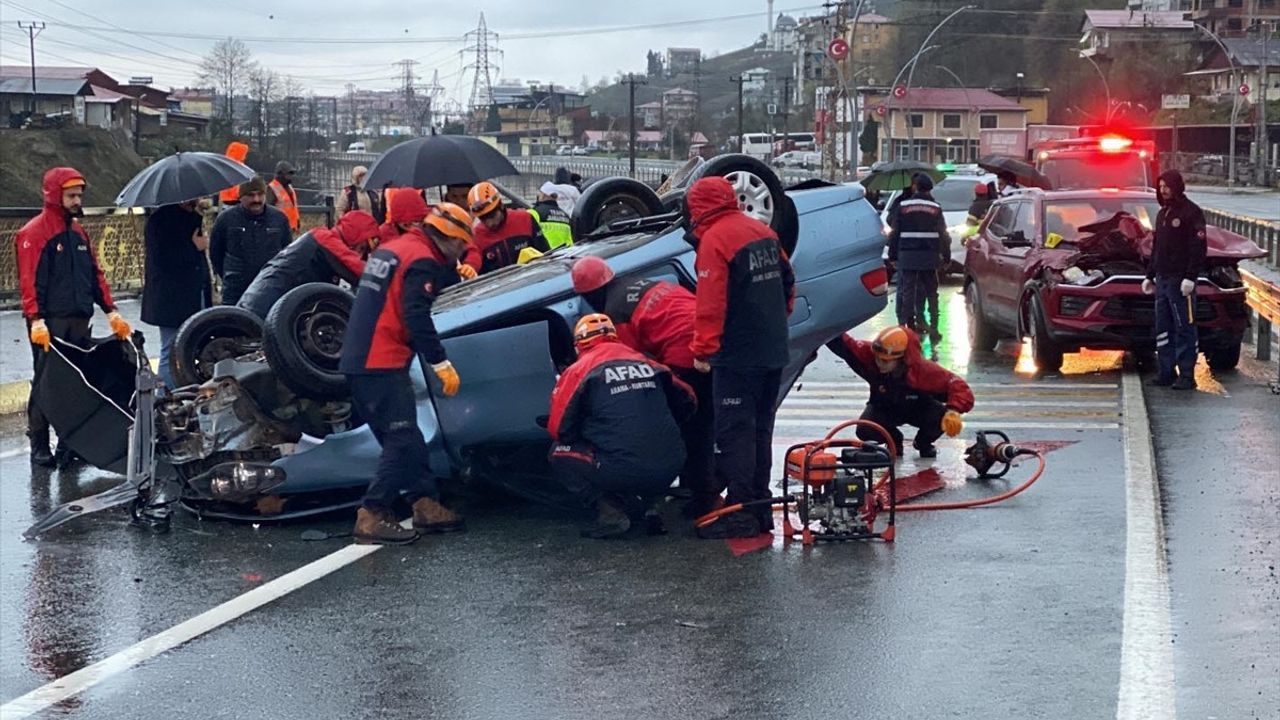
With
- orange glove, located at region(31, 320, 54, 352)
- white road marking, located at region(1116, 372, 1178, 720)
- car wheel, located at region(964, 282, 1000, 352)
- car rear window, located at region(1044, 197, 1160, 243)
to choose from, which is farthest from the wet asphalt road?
car wheel, located at region(964, 282, 1000, 352)

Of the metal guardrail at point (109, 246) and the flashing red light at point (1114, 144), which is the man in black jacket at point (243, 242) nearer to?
the metal guardrail at point (109, 246)

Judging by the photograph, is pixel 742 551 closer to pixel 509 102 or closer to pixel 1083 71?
pixel 509 102

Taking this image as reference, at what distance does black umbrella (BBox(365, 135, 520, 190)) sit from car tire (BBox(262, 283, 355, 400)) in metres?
2.21

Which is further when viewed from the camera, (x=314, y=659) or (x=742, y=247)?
(x=742, y=247)

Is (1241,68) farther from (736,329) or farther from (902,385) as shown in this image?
(736,329)

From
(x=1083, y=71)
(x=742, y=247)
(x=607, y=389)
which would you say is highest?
(x=1083, y=71)

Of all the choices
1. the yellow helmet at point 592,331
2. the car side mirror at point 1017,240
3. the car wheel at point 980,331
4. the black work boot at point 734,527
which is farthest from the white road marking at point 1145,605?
the car wheel at point 980,331

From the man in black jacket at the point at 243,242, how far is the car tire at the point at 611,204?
9.28ft

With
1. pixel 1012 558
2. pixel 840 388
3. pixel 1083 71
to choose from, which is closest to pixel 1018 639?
pixel 1012 558

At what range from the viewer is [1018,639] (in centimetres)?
616

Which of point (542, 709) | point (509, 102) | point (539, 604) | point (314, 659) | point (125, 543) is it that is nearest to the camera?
point (542, 709)

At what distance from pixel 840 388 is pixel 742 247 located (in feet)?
20.7

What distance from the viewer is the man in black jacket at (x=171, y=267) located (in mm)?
11219

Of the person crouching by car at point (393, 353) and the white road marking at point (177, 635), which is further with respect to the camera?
the person crouching by car at point (393, 353)
